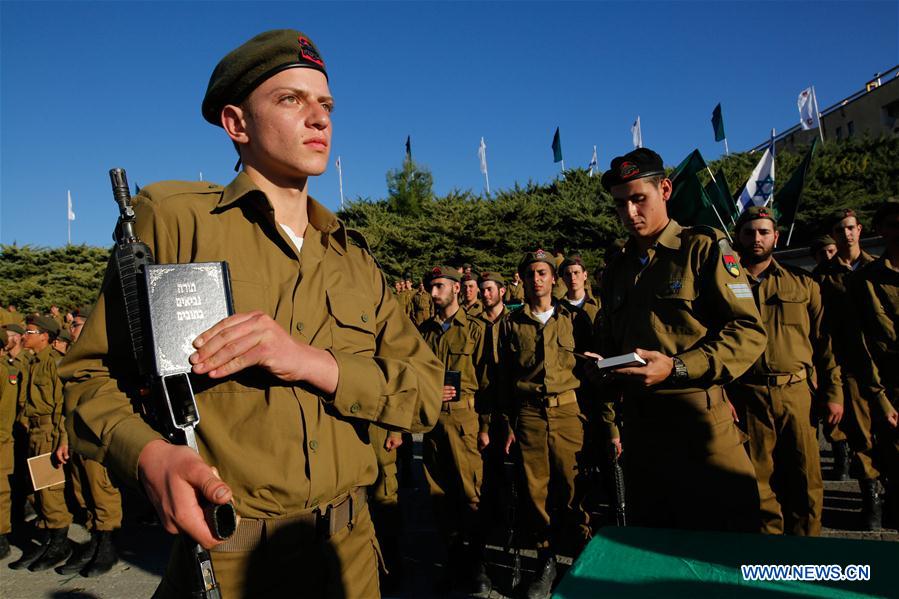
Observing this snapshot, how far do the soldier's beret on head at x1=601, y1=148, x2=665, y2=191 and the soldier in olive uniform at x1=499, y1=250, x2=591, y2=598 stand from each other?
2.04 meters

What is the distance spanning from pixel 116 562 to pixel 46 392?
6.69 feet

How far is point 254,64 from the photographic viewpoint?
155 cm

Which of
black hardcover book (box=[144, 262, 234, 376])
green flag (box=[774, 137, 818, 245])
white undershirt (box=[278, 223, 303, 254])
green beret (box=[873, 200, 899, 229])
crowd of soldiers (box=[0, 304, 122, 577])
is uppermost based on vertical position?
green flag (box=[774, 137, 818, 245])

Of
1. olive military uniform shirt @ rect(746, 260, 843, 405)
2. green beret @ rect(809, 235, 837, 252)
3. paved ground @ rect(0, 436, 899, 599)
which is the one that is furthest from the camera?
green beret @ rect(809, 235, 837, 252)

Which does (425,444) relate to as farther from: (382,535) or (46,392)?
(46,392)

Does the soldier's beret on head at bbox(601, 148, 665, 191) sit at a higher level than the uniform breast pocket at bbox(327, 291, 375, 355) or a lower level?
higher

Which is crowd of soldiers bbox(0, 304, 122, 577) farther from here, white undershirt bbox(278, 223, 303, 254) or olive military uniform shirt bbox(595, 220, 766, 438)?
olive military uniform shirt bbox(595, 220, 766, 438)

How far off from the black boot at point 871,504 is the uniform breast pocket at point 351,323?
17.2 feet

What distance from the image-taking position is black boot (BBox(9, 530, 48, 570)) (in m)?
5.62

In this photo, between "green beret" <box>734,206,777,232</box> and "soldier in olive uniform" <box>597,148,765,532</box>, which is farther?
"green beret" <box>734,206,777,232</box>

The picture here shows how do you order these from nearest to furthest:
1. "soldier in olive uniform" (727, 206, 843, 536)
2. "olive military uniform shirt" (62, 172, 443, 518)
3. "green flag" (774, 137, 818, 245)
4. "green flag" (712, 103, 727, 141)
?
"olive military uniform shirt" (62, 172, 443, 518) < "soldier in olive uniform" (727, 206, 843, 536) < "green flag" (774, 137, 818, 245) < "green flag" (712, 103, 727, 141)

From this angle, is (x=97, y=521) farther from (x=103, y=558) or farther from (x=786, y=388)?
(x=786, y=388)

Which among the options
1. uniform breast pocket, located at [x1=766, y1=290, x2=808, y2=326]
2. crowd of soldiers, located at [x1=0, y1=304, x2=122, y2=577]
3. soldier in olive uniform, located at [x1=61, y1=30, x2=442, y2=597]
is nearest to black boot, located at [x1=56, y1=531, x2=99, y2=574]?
crowd of soldiers, located at [x1=0, y1=304, x2=122, y2=577]

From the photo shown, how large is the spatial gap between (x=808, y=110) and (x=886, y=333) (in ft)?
77.9
